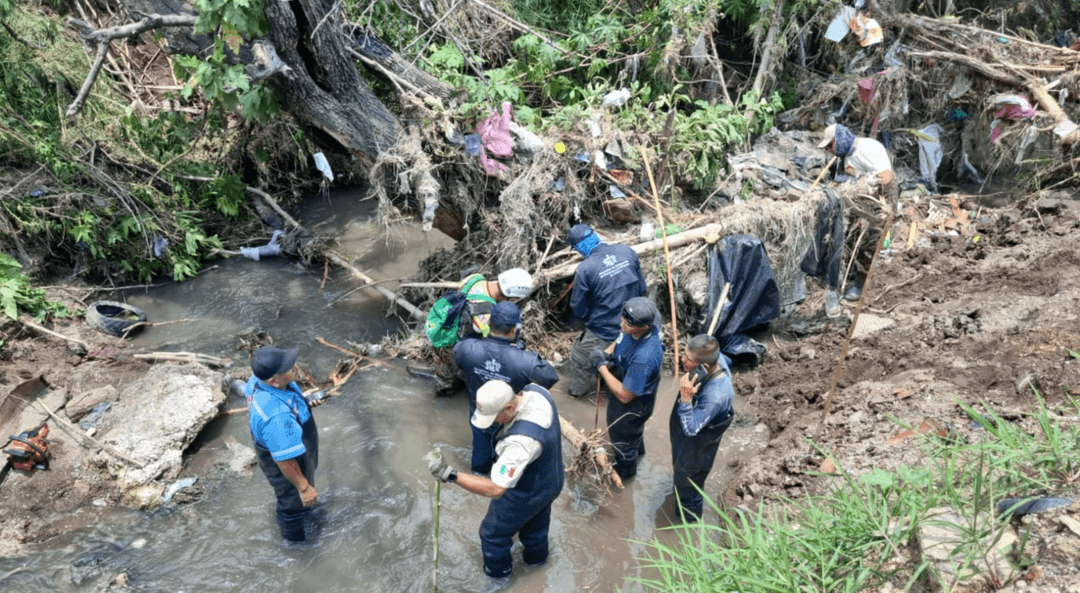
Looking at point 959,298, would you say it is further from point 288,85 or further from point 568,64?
point 288,85

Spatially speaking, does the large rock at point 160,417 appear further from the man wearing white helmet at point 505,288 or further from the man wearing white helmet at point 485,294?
the man wearing white helmet at point 505,288

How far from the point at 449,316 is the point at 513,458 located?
6.58 ft

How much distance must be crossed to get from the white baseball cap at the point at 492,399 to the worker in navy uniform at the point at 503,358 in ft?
2.78

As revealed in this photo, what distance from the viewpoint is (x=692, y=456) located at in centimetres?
469

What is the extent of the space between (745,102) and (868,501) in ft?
22.4

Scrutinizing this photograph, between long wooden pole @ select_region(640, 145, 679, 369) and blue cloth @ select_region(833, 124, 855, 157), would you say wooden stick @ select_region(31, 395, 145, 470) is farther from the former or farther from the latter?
blue cloth @ select_region(833, 124, 855, 157)

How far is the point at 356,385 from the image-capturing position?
6.73 metres

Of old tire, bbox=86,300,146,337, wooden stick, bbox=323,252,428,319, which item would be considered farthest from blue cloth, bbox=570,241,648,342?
old tire, bbox=86,300,146,337

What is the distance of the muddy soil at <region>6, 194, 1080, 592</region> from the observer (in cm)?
485

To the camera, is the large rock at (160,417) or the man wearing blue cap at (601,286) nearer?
the large rock at (160,417)

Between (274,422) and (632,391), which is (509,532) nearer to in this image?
(632,391)

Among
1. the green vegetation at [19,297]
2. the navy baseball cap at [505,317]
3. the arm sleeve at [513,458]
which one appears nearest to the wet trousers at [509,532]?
the arm sleeve at [513,458]

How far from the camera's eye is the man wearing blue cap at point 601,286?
5902 mm

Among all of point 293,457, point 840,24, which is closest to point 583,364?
point 293,457
